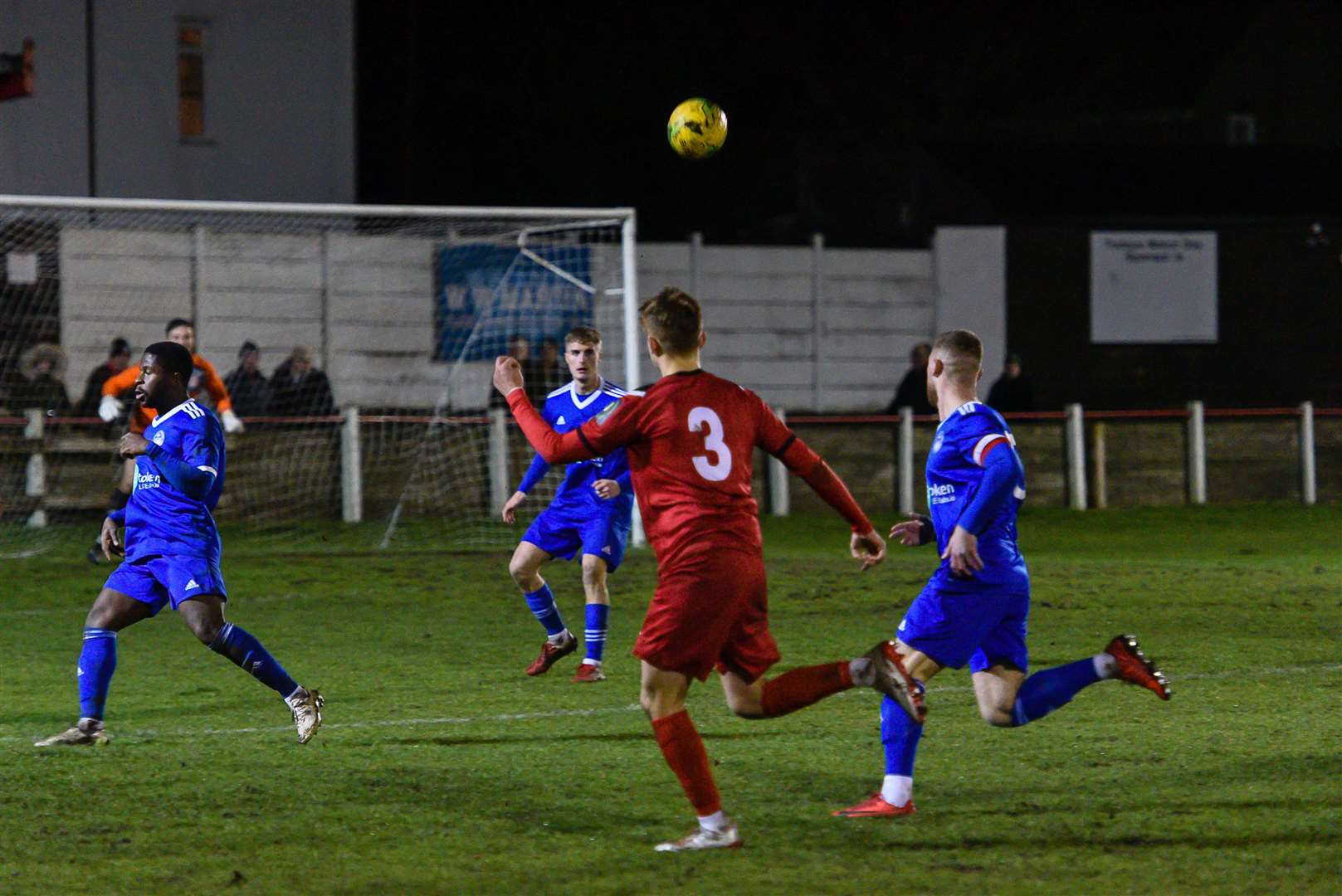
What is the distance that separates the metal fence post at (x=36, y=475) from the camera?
17953 mm

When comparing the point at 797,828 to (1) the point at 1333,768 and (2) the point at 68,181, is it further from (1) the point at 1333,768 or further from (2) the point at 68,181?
(2) the point at 68,181

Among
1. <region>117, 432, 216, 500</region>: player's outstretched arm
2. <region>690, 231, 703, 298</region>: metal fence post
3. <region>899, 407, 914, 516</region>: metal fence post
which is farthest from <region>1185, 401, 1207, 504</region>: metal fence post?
<region>117, 432, 216, 500</region>: player's outstretched arm

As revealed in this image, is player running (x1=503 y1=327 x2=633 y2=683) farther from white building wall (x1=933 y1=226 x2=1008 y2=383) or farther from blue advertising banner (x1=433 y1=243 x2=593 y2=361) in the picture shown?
→ white building wall (x1=933 y1=226 x2=1008 y2=383)

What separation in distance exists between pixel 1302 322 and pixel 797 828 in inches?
1010

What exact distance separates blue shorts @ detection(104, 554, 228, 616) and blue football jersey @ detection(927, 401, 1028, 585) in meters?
2.88

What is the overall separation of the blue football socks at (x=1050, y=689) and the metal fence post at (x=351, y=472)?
13.2m

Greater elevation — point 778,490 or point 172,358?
point 172,358

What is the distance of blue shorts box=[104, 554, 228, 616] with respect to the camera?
7312 mm

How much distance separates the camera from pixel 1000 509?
19.7 ft

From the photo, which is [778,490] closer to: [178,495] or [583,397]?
[583,397]

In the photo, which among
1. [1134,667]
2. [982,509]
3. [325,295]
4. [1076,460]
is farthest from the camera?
[325,295]

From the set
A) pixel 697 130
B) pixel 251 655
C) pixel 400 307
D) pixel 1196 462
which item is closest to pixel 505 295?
pixel 400 307

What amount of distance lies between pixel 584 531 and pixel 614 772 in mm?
3027

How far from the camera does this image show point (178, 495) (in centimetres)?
743
